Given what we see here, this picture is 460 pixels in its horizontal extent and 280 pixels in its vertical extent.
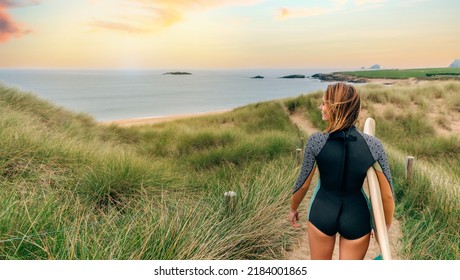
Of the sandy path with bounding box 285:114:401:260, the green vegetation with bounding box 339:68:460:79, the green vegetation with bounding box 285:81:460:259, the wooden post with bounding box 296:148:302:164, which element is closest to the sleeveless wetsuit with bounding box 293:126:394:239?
the sandy path with bounding box 285:114:401:260

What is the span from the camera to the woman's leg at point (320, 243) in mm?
2258

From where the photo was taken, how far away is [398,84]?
76.8 feet

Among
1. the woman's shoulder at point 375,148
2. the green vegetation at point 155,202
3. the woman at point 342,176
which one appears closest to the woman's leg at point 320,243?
the woman at point 342,176

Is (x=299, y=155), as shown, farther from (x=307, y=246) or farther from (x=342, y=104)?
(x=342, y=104)

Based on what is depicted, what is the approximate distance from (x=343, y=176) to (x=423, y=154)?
29.5ft

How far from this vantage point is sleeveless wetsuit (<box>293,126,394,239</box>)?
1.97 m

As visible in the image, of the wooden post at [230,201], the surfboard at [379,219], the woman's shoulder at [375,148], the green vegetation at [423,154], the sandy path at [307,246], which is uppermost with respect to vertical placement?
the woman's shoulder at [375,148]

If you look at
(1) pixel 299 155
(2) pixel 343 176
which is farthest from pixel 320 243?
(1) pixel 299 155

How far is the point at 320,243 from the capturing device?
2281mm

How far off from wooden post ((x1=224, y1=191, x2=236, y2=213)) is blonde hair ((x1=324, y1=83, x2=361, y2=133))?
189cm

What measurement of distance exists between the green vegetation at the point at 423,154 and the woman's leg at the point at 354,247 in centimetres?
191

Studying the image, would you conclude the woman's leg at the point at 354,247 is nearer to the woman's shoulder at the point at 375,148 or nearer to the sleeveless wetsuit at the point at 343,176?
the sleeveless wetsuit at the point at 343,176
